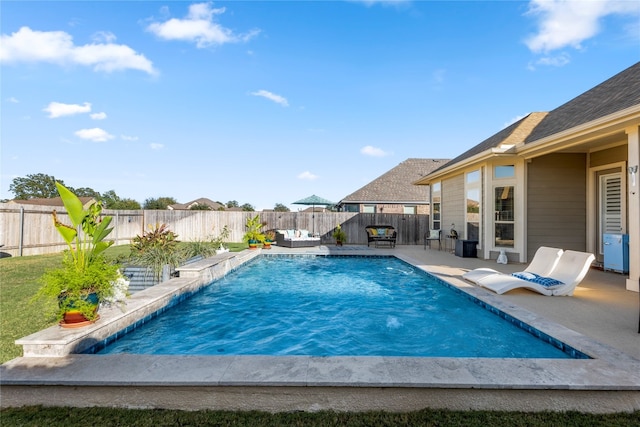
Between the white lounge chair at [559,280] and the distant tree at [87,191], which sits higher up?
the distant tree at [87,191]

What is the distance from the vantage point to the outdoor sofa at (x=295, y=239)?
14.4 m

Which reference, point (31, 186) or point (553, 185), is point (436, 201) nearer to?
point (553, 185)

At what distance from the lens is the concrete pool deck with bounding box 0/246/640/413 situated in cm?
240

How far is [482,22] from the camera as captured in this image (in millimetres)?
10797

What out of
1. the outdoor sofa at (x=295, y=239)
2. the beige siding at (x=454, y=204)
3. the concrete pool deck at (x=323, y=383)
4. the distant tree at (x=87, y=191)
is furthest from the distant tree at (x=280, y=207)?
the concrete pool deck at (x=323, y=383)

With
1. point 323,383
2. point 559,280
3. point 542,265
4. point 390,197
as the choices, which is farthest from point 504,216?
point 390,197

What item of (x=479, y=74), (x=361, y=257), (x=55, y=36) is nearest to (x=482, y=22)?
(x=479, y=74)

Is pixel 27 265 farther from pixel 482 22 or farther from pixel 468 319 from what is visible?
pixel 482 22

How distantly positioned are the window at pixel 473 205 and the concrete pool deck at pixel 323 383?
7912mm

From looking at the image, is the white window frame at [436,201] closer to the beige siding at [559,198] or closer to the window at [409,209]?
the beige siding at [559,198]

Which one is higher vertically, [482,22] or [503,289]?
[482,22]

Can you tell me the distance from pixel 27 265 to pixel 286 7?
11298 mm

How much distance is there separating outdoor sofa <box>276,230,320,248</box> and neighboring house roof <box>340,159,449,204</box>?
24.1 feet

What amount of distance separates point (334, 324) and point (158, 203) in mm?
62843
